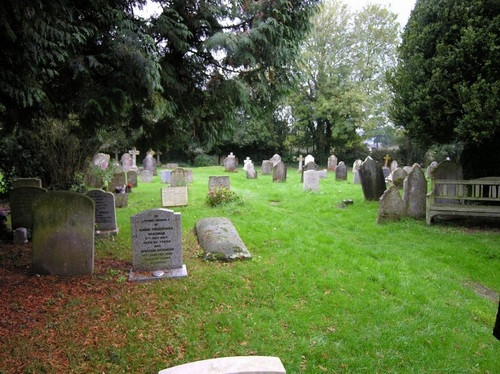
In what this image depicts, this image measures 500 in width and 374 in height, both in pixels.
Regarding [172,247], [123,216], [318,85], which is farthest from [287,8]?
[318,85]

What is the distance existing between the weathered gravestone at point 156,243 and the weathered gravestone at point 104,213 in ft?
7.76

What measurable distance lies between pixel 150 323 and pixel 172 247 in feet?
5.71

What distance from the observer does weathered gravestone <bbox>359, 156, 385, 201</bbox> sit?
1241 centimetres

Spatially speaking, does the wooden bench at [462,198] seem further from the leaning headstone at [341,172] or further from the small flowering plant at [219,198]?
the leaning headstone at [341,172]

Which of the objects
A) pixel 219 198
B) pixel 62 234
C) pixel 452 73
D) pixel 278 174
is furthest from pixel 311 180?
pixel 62 234

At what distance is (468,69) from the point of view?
29.0ft

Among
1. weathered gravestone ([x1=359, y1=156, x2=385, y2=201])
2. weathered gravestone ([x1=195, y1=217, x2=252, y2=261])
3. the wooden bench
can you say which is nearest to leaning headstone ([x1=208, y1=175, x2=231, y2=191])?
weathered gravestone ([x1=359, y1=156, x2=385, y2=201])

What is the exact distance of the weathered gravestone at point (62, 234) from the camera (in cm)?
531

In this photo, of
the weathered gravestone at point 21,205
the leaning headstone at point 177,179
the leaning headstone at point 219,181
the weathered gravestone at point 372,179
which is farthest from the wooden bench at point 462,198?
the weathered gravestone at point 21,205

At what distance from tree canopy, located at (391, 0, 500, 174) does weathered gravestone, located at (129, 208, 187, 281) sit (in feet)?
24.4

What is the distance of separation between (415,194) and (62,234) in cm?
874

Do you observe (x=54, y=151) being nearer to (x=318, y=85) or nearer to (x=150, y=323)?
(x=150, y=323)

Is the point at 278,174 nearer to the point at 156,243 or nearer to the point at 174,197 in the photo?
the point at 174,197

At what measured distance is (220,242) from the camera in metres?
6.57
